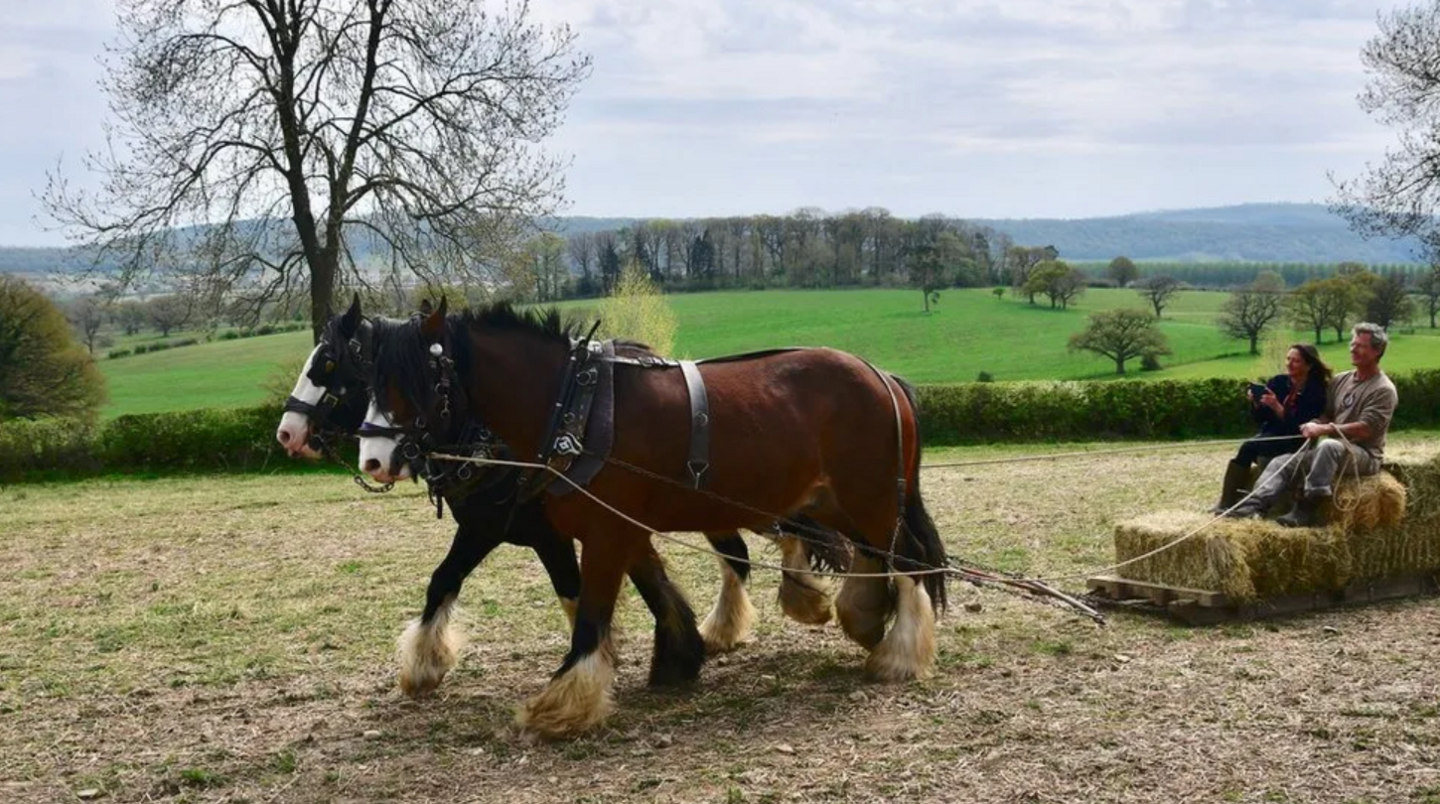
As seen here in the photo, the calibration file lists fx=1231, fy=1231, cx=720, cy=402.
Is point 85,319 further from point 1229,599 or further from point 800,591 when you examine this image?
point 1229,599

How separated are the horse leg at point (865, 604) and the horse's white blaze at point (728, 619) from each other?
726 mm

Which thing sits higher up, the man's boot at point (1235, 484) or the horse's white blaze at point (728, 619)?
the man's boot at point (1235, 484)

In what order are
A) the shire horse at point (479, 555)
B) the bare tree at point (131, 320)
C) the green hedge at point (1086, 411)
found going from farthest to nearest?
the bare tree at point (131, 320), the green hedge at point (1086, 411), the shire horse at point (479, 555)

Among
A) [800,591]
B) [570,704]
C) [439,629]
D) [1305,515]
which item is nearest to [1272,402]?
[1305,515]

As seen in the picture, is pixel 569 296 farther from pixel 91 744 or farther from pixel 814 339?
pixel 91 744

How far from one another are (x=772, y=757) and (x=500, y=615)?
3503 mm

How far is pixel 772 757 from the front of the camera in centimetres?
542

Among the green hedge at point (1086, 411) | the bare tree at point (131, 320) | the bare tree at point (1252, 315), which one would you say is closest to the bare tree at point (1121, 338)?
the bare tree at point (1252, 315)

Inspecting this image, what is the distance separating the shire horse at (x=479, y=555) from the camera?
231 inches

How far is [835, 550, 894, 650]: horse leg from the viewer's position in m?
6.82

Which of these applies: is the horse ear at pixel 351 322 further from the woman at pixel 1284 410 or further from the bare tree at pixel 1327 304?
the bare tree at pixel 1327 304

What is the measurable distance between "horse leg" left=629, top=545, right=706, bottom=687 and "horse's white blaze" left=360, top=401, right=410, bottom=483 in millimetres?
1441

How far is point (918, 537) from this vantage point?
6934mm

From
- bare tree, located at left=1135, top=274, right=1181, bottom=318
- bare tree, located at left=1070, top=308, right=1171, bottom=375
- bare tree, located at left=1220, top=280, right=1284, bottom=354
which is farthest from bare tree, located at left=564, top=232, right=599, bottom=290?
bare tree, located at left=1135, top=274, right=1181, bottom=318
